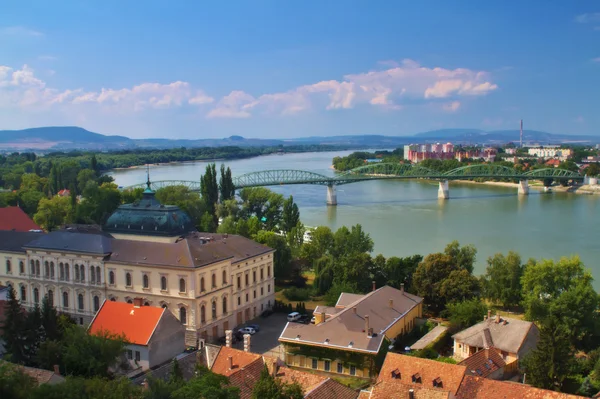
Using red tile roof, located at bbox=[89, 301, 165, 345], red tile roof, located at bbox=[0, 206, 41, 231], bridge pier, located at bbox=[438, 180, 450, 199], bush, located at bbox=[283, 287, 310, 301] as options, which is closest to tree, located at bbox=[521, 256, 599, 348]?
bush, located at bbox=[283, 287, 310, 301]

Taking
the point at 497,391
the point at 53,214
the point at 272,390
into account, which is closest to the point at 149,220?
the point at 272,390

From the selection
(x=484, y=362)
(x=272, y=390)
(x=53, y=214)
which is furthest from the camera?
(x=53, y=214)

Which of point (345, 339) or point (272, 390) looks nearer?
point (272, 390)

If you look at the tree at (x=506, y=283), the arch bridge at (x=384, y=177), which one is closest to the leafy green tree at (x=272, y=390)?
the tree at (x=506, y=283)

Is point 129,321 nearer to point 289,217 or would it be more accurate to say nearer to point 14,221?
point 14,221

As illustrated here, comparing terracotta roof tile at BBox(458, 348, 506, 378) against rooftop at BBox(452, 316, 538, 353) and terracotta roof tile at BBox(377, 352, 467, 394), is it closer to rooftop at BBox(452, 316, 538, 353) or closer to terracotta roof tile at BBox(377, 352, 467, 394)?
rooftop at BBox(452, 316, 538, 353)

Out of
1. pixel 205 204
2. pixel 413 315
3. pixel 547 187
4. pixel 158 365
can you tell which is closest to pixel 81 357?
pixel 158 365
